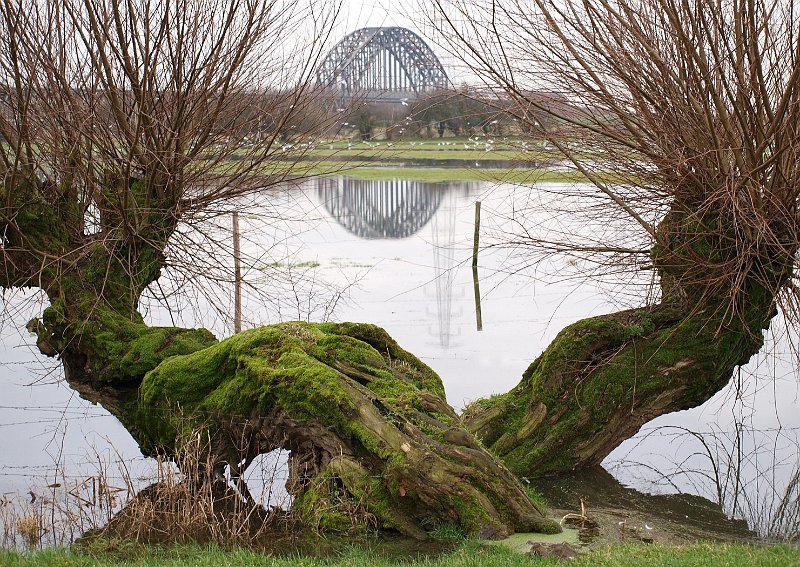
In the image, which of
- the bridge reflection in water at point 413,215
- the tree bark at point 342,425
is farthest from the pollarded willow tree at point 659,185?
the bridge reflection in water at point 413,215

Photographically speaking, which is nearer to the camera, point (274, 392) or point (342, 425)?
Answer: point (342, 425)

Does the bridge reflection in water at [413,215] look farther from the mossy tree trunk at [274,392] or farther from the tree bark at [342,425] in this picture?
the tree bark at [342,425]

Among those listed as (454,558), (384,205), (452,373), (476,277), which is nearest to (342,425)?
(454,558)

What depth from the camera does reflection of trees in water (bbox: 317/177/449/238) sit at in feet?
115

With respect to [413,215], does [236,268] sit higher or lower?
higher

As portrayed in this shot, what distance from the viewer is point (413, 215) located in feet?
126

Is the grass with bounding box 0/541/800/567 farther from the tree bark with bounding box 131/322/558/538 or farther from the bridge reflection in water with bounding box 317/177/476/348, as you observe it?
the bridge reflection in water with bounding box 317/177/476/348

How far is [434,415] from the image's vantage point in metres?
8.69

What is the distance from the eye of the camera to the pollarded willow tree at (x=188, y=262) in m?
8.06

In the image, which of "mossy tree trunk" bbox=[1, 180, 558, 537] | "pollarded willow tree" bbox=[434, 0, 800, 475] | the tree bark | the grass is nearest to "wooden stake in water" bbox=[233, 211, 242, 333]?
"mossy tree trunk" bbox=[1, 180, 558, 537]

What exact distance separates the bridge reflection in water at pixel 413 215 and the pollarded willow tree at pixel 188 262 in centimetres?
710

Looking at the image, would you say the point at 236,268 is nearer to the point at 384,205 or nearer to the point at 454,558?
the point at 454,558

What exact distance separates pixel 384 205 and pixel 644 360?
32.9 metres

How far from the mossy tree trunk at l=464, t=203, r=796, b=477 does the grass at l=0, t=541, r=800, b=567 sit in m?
2.86
